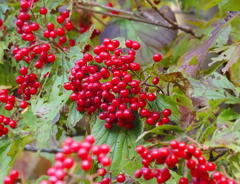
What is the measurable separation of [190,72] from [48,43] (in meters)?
0.35

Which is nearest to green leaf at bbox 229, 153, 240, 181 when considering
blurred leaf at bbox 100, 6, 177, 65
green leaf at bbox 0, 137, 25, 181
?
green leaf at bbox 0, 137, 25, 181

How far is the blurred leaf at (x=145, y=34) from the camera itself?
1.07 m

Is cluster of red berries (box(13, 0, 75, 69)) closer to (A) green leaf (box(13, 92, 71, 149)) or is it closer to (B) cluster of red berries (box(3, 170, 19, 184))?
(A) green leaf (box(13, 92, 71, 149))

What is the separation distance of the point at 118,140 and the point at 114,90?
0.33 ft

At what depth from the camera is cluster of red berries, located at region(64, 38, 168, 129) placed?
55 cm

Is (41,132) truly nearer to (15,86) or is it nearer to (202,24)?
(15,86)

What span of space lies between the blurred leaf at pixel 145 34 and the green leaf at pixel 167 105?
458 millimetres

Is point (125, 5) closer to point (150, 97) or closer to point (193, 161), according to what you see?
point (150, 97)

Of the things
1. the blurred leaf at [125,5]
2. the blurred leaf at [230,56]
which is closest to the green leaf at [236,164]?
the blurred leaf at [230,56]

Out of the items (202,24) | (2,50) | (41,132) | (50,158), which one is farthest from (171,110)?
(50,158)

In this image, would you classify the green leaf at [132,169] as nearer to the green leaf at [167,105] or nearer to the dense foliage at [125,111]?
the dense foliage at [125,111]

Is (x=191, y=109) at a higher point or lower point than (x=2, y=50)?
lower

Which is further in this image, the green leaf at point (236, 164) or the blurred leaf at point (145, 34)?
the blurred leaf at point (145, 34)

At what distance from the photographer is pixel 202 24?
1.13 metres
